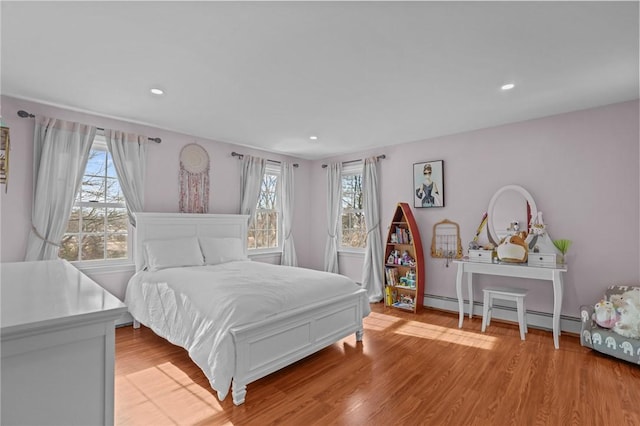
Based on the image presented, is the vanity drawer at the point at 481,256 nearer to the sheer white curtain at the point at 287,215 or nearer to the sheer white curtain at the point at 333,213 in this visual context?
the sheer white curtain at the point at 333,213

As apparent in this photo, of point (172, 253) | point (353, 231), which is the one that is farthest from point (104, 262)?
point (353, 231)

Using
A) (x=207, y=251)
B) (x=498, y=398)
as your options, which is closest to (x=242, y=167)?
(x=207, y=251)

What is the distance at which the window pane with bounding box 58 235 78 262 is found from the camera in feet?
11.0

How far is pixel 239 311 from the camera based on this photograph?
2229 millimetres

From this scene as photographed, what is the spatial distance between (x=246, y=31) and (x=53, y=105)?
2.61m

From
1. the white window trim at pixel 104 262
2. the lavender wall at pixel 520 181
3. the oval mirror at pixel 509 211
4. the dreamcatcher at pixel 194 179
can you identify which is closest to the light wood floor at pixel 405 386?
the white window trim at pixel 104 262

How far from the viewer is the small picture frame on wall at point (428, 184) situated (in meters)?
4.37

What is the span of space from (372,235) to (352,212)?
664mm

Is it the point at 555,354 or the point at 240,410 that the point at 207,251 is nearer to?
the point at 240,410

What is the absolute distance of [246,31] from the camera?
6.53 feet

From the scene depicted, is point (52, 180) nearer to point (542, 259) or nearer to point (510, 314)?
point (542, 259)

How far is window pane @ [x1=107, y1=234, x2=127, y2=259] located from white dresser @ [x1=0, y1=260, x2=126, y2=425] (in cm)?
309

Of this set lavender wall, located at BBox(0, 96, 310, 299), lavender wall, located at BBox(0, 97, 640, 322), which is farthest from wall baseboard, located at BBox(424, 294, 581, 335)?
lavender wall, located at BBox(0, 96, 310, 299)

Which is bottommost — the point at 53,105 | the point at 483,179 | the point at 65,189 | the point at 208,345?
the point at 208,345
